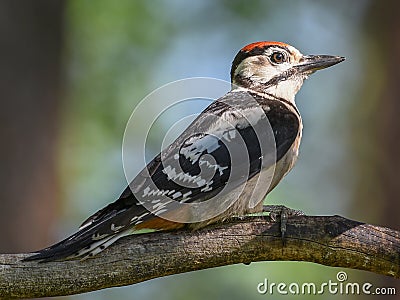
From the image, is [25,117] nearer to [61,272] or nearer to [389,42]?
[61,272]

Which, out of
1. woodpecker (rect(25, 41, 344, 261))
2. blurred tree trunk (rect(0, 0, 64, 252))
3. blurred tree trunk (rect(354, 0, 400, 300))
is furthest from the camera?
blurred tree trunk (rect(354, 0, 400, 300))

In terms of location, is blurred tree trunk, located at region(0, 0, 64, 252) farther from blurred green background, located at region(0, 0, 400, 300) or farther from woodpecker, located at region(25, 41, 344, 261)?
woodpecker, located at region(25, 41, 344, 261)

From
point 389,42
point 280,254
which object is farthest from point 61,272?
point 389,42

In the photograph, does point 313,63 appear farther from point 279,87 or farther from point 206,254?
point 206,254

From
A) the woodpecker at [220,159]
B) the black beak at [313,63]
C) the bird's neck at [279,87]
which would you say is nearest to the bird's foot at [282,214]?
the woodpecker at [220,159]

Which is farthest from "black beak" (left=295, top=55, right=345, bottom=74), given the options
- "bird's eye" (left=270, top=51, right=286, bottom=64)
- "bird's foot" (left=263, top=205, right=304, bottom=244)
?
"bird's foot" (left=263, top=205, right=304, bottom=244)

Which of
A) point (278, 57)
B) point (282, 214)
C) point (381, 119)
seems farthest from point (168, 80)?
point (282, 214)

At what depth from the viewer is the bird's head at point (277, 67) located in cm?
502

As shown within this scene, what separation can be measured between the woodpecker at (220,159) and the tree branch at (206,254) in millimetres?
80

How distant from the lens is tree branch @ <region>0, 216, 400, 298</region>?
3648 mm

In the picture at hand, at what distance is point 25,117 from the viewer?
22.4 ft

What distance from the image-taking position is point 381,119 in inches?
328

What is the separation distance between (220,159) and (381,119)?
4.57 m

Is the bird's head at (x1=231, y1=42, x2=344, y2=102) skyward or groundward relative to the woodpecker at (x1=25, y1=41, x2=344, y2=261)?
skyward
